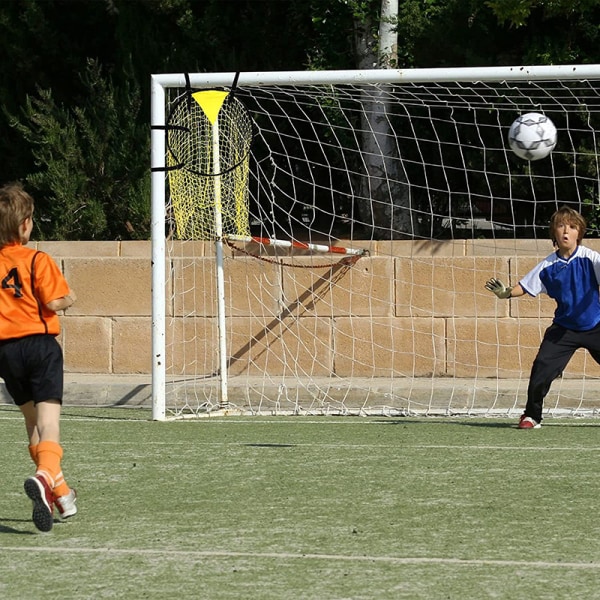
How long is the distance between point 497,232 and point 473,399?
3630 millimetres

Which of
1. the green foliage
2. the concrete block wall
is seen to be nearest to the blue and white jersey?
the concrete block wall

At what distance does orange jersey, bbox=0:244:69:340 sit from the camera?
5727mm

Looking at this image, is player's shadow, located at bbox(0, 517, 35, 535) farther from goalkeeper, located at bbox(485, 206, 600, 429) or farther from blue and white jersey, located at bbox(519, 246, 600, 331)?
blue and white jersey, located at bbox(519, 246, 600, 331)

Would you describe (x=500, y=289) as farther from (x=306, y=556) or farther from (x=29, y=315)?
(x=306, y=556)

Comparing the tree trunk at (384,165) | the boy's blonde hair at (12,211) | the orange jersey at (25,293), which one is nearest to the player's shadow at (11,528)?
the orange jersey at (25,293)

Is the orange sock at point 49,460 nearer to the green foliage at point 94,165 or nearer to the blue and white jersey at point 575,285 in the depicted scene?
the blue and white jersey at point 575,285

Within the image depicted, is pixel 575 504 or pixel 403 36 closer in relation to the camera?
pixel 575 504

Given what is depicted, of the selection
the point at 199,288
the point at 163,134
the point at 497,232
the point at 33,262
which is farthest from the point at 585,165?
the point at 33,262

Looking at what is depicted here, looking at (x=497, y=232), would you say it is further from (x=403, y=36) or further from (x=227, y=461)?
(x=227, y=461)

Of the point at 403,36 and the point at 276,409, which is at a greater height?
the point at 403,36

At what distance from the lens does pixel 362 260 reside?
42.5 ft

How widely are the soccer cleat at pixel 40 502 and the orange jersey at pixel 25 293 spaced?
80 centimetres

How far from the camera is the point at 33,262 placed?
5.78 m

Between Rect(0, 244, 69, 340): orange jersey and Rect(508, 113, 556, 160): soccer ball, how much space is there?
4.89m
